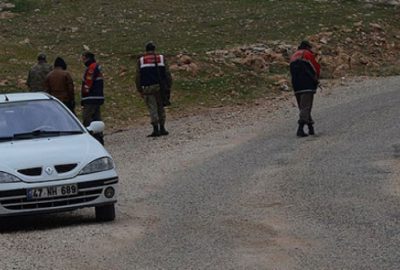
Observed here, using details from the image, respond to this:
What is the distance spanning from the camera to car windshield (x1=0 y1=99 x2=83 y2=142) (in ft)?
39.1

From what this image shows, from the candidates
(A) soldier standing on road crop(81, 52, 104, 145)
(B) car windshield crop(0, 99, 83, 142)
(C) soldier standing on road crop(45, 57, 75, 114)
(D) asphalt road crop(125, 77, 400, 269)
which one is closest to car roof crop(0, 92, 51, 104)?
(B) car windshield crop(0, 99, 83, 142)

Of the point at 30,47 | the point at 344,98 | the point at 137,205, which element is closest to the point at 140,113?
the point at 344,98

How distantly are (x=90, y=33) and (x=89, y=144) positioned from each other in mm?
20772

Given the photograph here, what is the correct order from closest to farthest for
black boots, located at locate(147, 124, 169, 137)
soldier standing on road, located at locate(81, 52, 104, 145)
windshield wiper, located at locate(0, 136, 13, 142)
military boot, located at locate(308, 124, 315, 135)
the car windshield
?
windshield wiper, located at locate(0, 136, 13, 142), the car windshield, soldier standing on road, located at locate(81, 52, 104, 145), military boot, located at locate(308, 124, 315, 135), black boots, located at locate(147, 124, 169, 137)

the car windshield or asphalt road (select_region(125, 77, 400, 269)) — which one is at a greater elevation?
the car windshield

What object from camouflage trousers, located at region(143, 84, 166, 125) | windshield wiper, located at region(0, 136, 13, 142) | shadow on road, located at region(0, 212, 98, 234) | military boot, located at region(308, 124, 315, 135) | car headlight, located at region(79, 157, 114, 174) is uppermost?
windshield wiper, located at region(0, 136, 13, 142)

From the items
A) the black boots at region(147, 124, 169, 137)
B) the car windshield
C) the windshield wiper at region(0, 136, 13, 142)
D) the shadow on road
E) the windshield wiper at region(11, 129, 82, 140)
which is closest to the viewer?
the shadow on road

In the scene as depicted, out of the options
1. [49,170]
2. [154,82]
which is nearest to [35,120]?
[49,170]

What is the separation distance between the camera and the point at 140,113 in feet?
78.4

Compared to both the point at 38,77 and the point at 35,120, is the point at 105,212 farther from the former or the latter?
the point at 38,77

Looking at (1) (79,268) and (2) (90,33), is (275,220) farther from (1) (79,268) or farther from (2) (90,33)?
(2) (90,33)

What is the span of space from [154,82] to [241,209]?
8208mm

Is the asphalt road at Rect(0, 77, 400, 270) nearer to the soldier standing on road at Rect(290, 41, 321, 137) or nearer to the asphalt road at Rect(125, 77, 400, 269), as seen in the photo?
the asphalt road at Rect(125, 77, 400, 269)

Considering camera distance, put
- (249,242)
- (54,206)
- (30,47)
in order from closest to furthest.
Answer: (249,242) < (54,206) < (30,47)
